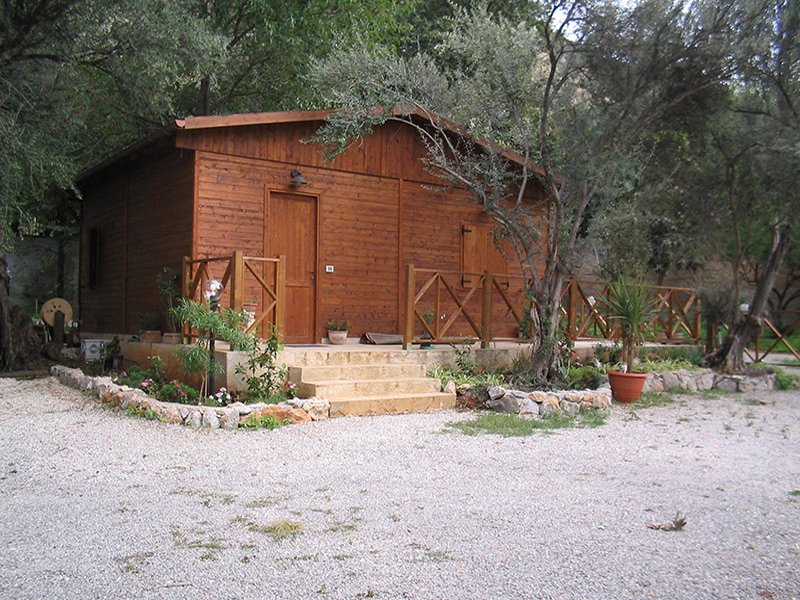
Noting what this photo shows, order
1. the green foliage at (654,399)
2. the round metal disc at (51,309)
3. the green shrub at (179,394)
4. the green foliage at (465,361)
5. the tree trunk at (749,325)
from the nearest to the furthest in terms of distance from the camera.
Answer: the green shrub at (179,394) < the green foliage at (465,361) < the green foliage at (654,399) < the tree trunk at (749,325) < the round metal disc at (51,309)

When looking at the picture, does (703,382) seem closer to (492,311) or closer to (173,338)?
(492,311)

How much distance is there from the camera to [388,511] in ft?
14.4

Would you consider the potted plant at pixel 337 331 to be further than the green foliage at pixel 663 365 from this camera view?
No

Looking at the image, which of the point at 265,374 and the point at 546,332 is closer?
the point at 265,374

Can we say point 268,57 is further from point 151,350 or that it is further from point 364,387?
point 364,387

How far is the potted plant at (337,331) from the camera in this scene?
10477 millimetres

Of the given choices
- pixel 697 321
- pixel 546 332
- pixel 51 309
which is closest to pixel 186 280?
pixel 546 332

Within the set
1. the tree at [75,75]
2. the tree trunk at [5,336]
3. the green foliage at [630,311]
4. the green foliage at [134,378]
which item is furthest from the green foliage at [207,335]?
the green foliage at [630,311]

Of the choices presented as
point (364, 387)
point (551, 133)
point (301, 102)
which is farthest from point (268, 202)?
point (301, 102)

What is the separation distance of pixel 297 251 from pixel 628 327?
189 inches

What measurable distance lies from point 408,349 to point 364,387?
1.46 m

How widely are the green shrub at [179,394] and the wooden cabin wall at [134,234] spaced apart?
97.7 inches

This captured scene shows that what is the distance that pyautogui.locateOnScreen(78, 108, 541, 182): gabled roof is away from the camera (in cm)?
901

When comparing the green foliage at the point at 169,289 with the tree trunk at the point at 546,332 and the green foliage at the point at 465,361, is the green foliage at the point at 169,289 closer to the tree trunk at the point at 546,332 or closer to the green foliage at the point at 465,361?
the green foliage at the point at 465,361
